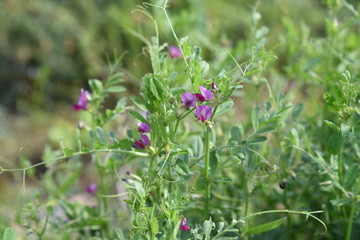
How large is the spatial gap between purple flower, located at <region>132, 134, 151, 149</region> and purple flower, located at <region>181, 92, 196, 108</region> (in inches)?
4.4

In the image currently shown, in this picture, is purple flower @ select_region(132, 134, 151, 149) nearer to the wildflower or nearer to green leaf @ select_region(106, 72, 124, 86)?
the wildflower

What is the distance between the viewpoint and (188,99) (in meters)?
1.05

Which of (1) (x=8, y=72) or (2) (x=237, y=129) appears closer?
(2) (x=237, y=129)

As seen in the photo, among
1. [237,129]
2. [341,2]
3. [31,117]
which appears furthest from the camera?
[31,117]

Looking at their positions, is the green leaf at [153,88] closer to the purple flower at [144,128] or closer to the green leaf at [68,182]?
the purple flower at [144,128]

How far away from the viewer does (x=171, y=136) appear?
3.47ft

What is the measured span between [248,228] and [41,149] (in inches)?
91.2

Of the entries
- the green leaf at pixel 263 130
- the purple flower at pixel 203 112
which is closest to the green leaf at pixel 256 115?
the green leaf at pixel 263 130

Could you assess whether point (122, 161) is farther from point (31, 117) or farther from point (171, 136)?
point (31, 117)

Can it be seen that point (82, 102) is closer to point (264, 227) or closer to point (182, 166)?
point (182, 166)

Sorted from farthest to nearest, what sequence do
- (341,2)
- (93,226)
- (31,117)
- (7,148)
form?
(31,117), (7,148), (341,2), (93,226)

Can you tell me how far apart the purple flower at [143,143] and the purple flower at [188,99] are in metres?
0.11

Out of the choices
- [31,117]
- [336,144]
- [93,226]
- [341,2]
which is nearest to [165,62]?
[336,144]

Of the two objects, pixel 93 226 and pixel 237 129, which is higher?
pixel 237 129
